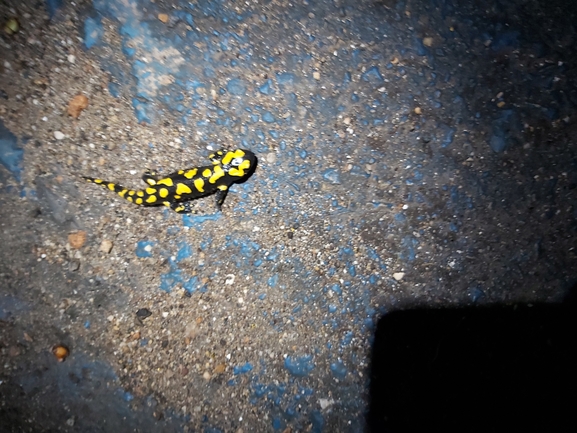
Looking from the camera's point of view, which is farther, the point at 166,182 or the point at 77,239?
the point at 77,239

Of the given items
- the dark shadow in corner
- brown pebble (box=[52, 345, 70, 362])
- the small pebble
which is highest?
the small pebble

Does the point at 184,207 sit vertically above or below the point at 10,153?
below

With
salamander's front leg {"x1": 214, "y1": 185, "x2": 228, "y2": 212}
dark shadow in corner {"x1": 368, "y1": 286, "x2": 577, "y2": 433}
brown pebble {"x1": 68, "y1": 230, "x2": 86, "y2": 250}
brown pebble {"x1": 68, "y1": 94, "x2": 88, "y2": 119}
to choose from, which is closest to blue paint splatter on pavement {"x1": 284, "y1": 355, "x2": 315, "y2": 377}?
dark shadow in corner {"x1": 368, "y1": 286, "x2": 577, "y2": 433}

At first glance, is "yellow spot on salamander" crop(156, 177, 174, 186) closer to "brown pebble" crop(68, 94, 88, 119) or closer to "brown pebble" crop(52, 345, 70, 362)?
"brown pebble" crop(68, 94, 88, 119)

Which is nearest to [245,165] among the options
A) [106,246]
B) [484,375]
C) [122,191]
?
[122,191]

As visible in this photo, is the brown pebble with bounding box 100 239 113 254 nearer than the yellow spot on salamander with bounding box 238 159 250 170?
No

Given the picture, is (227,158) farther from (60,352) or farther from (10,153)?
(60,352)

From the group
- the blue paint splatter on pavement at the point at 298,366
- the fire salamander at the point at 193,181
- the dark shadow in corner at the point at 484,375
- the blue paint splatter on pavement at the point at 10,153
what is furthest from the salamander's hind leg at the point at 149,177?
the dark shadow in corner at the point at 484,375

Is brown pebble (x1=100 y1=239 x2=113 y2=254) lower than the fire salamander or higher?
lower

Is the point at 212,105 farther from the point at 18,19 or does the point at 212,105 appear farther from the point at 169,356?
the point at 169,356
